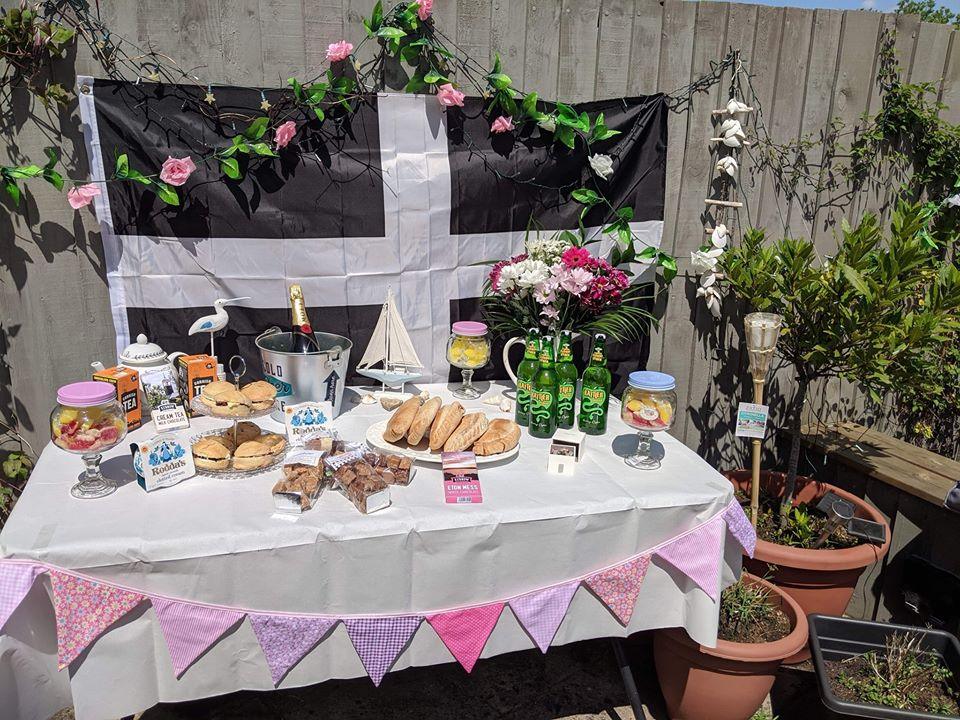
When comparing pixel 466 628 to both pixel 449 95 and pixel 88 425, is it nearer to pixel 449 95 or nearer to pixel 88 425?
pixel 88 425

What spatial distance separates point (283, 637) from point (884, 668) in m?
1.60

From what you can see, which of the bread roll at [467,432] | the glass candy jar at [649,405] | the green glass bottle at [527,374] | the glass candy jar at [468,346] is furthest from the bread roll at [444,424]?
the glass candy jar at [649,405]

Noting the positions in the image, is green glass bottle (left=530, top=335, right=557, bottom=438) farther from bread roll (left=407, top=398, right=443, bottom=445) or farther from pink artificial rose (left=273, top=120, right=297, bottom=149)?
pink artificial rose (left=273, top=120, right=297, bottom=149)

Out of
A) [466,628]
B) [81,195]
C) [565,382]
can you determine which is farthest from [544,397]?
[81,195]

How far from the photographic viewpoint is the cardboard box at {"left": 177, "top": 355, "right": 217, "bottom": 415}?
72.4 inches

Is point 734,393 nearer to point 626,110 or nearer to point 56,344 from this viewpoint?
point 626,110

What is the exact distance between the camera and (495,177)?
7.17 feet

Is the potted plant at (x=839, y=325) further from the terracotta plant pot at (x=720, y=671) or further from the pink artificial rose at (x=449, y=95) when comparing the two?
the pink artificial rose at (x=449, y=95)

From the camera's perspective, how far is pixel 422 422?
1.68 metres

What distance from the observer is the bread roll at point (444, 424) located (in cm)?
165

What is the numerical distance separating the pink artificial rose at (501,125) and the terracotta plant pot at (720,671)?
5.25ft

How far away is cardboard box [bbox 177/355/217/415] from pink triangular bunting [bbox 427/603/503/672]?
0.93m

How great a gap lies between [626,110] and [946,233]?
151 centimetres

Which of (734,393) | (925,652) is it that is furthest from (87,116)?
(925,652)
